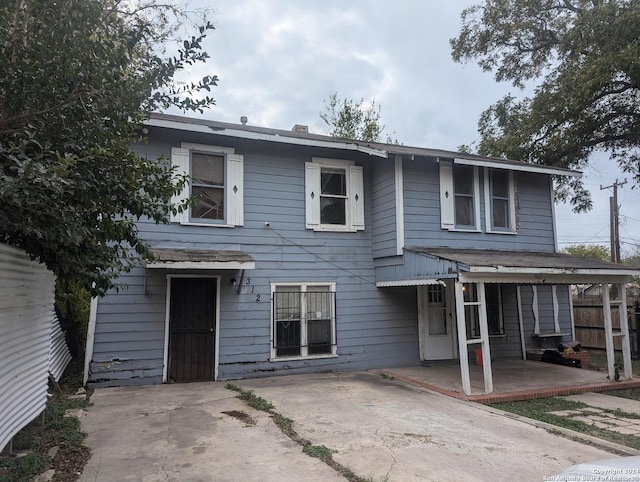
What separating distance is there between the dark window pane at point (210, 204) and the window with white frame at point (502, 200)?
6.15 meters

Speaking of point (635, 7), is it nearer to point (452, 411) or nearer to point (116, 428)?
point (452, 411)

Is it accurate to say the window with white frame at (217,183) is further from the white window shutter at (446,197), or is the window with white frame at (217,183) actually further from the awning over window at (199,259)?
the white window shutter at (446,197)

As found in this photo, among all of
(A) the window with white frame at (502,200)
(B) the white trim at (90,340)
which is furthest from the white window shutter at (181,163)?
(A) the window with white frame at (502,200)

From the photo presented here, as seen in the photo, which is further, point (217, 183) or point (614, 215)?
point (614, 215)

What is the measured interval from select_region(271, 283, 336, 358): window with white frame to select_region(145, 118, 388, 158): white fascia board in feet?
9.50

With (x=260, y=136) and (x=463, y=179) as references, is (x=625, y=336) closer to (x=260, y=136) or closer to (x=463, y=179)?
(x=463, y=179)

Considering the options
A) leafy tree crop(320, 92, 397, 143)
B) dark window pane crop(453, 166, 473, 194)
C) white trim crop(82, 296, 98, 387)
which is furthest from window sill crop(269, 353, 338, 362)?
leafy tree crop(320, 92, 397, 143)

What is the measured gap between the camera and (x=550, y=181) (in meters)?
11.2

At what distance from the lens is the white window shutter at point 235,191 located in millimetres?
8633

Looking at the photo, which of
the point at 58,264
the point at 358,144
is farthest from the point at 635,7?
the point at 58,264

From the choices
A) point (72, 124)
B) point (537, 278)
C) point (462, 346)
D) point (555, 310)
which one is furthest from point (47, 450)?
point (555, 310)

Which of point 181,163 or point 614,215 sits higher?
point 614,215

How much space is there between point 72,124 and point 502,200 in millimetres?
9440

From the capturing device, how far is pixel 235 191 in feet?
28.5
